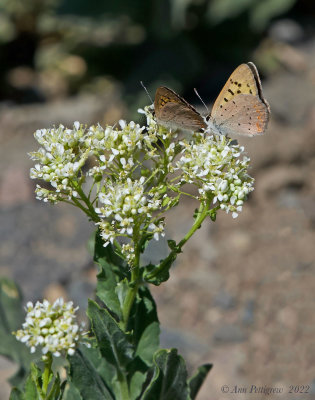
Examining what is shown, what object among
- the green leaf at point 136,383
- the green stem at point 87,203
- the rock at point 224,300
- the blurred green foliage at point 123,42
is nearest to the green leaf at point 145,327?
the green leaf at point 136,383

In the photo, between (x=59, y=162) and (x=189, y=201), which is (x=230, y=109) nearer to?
(x=59, y=162)

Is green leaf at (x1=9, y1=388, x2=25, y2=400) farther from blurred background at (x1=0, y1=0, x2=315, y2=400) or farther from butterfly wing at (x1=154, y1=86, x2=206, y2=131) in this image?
butterfly wing at (x1=154, y1=86, x2=206, y2=131)

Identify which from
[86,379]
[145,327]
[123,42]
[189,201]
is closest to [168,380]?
[145,327]

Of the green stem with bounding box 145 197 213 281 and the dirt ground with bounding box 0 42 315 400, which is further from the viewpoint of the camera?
the dirt ground with bounding box 0 42 315 400

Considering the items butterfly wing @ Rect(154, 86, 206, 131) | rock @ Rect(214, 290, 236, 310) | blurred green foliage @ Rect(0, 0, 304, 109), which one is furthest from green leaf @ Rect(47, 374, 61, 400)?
blurred green foliage @ Rect(0, 0, 304, 109)

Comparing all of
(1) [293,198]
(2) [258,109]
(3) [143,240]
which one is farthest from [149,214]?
(1) [293,198]

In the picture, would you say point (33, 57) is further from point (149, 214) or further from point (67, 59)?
point (149, 214)
